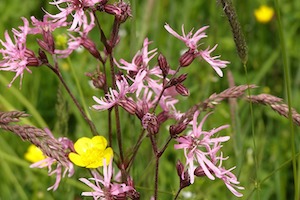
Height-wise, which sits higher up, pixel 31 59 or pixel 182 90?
pixel 31 59

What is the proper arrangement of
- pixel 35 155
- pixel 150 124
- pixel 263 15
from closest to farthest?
pixel 150 124 → pixel 35 155 → pixel 263 15

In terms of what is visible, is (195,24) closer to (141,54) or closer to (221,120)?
(221,120)

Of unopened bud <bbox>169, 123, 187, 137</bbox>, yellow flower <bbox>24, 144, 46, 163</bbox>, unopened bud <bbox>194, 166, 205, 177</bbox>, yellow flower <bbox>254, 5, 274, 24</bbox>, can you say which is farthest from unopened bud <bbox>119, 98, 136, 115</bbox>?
yellow flower <bbox>254, 5, 274, 24</bbox>

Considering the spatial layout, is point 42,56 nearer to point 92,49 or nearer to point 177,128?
point 92,49

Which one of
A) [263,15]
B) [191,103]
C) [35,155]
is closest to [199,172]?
[35,155]

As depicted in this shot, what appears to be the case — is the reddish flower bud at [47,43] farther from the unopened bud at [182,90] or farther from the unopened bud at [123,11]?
the unopened bud at [182,90]

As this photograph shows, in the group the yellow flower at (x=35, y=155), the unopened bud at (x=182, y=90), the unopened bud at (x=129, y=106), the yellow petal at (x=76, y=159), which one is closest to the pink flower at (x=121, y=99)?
the unopened bud at (x=129, y=106)

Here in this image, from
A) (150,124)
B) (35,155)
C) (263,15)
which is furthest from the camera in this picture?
(263,15)

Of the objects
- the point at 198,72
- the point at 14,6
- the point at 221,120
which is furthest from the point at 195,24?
the point at 14,6
